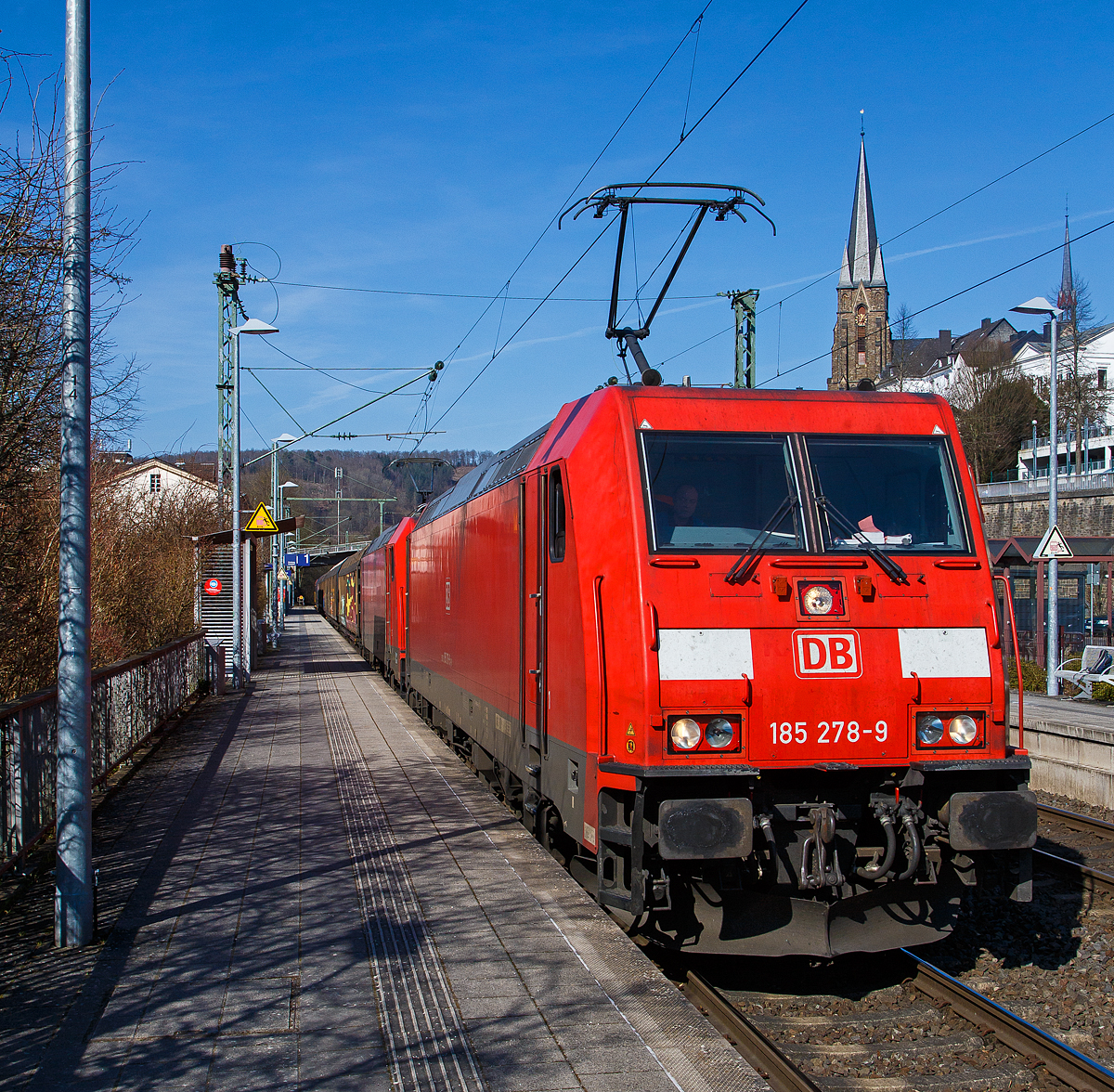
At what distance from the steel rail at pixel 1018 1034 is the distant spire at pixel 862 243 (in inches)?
2780

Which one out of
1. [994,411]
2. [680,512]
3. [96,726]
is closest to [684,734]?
[680,512]

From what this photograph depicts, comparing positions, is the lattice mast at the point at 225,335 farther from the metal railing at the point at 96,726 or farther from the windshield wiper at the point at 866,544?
the windshield wiper at the point at 866,544

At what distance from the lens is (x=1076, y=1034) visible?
225 inches

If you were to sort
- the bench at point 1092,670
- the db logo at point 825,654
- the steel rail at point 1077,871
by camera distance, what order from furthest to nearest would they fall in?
the bench at point 1092,670
the steel rail at point 1077,871
the db logo at point 825,654

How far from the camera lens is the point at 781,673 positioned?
18.3ft

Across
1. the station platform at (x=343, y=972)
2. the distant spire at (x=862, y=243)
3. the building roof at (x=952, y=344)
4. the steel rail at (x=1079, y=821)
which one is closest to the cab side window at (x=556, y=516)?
the station platform at (x=343, y=972)

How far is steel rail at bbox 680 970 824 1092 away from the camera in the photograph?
4.67 m

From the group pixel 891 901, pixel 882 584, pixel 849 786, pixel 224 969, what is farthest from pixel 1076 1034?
pixel 224 969

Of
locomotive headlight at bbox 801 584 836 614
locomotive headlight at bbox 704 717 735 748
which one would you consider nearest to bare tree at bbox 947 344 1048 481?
locomotive headlight at bbox 801 584 836 614

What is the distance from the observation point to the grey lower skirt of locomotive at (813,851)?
5352mm

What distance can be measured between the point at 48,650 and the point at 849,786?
Result: 7087 mm

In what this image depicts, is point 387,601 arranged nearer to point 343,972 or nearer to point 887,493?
point 887,493

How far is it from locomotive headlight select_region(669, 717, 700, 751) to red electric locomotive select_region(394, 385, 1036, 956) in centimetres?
1

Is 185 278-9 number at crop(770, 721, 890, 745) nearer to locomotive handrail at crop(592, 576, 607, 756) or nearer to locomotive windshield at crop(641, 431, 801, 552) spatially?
locomotive handrail at crop(592, 576, 607, 756)
